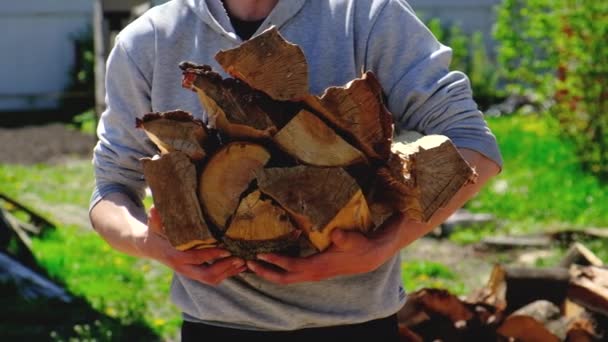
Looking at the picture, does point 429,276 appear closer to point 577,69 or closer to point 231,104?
point 577,69

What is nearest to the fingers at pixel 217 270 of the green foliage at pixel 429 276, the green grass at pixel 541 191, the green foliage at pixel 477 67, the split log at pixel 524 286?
the split log at pixel 524 286

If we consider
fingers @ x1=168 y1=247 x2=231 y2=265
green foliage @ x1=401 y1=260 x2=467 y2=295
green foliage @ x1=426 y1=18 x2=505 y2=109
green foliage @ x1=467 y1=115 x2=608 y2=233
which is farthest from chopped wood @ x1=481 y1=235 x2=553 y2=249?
green foliage @ x1=426 y1=18 x2=505 y2=109

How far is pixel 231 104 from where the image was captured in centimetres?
207

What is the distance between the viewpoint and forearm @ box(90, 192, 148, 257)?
2.41m

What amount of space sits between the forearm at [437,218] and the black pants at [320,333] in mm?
250

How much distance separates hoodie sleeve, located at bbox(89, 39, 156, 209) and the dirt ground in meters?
10.3

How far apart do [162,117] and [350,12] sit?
535 millimetres

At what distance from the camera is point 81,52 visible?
18203 millimetres

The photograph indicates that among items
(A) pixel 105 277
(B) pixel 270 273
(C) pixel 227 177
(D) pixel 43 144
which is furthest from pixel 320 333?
(D) pixel 43 144

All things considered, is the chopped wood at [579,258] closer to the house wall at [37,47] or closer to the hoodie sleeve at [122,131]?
the hoodie sleeve at [122,131]

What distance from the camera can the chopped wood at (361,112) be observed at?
2043 millimetres

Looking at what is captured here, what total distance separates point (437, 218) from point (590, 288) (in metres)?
2.42

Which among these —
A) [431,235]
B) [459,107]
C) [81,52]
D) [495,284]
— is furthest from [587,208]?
[81,52]

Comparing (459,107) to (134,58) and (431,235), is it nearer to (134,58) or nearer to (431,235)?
(134,58)
